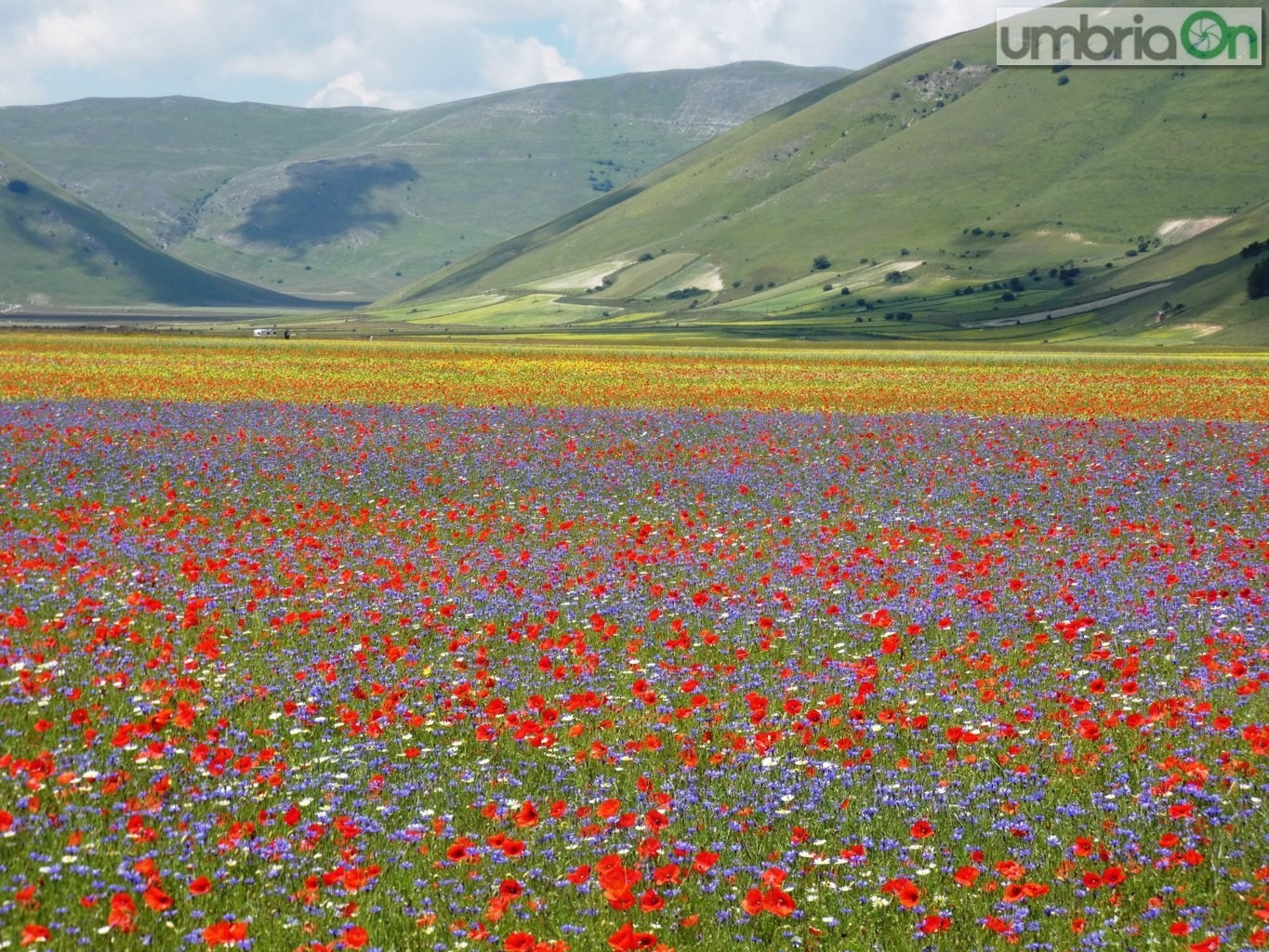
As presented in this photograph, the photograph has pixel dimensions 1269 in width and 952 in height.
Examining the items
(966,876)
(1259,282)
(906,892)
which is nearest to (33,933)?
(906,892)

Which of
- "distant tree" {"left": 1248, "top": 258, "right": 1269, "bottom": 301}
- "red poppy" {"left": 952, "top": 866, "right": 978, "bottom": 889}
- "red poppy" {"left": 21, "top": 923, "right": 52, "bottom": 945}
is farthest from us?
"distant tree" {"left": 1248, "top": 258, "right": 1269, "bottom": 301}

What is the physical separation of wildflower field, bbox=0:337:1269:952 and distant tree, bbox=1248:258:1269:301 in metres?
141

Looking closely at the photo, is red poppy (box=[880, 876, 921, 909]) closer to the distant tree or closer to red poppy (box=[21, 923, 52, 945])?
red poppy (box=[21, 923, 52, 945])

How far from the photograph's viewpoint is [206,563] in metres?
17.0

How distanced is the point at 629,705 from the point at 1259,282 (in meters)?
→ 163

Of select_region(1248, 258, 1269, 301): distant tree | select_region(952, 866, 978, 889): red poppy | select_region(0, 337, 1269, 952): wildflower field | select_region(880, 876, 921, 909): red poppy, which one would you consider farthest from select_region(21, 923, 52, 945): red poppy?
select_region(1248, 258, 1269, 301): distant tree

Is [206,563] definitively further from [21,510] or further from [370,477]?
[370,477]

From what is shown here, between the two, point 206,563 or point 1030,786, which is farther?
point 206,563

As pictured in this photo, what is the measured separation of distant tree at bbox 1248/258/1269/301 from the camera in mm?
152000

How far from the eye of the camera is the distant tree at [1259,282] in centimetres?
15200

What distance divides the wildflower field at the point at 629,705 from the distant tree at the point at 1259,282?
141 meters

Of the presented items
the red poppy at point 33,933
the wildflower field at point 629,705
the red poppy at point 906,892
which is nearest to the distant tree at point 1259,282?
the wildflower field at point 629,705

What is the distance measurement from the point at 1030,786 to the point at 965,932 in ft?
8.53

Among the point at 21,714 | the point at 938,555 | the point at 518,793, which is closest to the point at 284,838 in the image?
the point at 518,793
